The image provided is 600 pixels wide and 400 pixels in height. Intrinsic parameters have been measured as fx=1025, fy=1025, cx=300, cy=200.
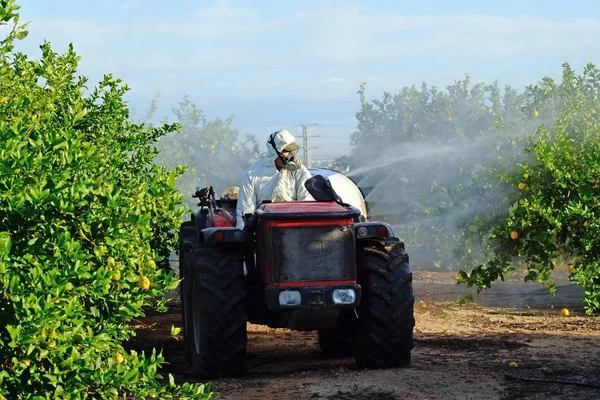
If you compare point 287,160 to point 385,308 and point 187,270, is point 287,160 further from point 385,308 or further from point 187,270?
point 385,308

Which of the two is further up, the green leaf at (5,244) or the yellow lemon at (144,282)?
the green leaf at (5,244)

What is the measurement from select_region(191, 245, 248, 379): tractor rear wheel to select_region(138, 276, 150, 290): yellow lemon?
7.88ft

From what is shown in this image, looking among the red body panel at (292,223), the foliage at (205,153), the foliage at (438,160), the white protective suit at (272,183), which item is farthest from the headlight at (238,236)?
the foliage at (205,153)

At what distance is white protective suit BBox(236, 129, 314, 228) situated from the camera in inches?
387

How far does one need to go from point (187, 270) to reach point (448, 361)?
8.83 ft

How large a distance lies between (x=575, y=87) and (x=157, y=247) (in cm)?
1375

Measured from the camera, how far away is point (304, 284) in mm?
8688

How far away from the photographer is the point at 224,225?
10211 mm

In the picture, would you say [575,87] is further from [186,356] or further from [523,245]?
[186,356]

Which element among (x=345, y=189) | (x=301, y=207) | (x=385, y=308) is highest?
(x=345, y=189)

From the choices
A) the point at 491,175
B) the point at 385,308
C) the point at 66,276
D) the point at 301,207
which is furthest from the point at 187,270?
the point at 491,175

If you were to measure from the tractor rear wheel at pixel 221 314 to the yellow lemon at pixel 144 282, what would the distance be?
2.40m

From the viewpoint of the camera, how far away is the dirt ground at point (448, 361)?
8.12 m

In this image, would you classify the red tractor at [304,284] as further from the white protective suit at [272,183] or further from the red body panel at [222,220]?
the red body panel at [222,220]
